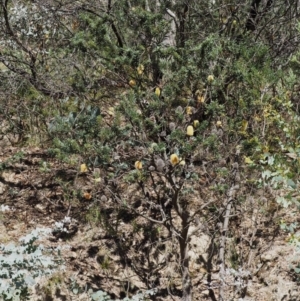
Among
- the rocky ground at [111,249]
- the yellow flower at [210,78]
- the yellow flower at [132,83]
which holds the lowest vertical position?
the rocky ground at [111,249]

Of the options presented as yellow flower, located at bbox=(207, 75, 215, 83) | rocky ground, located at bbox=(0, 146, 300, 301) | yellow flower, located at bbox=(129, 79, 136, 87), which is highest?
yellow flower, located at bbox=(129, 79, 136, 87)

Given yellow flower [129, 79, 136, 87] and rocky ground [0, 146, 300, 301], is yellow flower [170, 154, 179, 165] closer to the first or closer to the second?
yellow flower [129, 79, 136, 87]

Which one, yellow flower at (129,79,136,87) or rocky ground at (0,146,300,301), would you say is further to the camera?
rocky ground at (0,146,300,301)

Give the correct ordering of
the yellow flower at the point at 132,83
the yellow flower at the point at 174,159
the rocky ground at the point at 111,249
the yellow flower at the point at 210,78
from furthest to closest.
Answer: the rocky ground at the point at 111,249 < the yellow flower at the point at 132,83 < the yellow flower at the point at 210,78 < the yellow flower at the point at 174,159

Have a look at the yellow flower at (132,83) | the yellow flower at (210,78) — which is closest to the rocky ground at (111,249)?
the yellow flower at (132,83)

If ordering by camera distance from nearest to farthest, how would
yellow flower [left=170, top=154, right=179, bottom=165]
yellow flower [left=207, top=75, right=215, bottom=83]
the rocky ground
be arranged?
yellow flower [left=170, top=154, right=179, bottom=165] < yellow flower [left=207, top=75, right=215, bottom=83] < the rocky ground

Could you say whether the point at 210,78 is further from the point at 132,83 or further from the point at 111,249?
the point at 111,249

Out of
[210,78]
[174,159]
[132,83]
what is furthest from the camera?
[132,83]

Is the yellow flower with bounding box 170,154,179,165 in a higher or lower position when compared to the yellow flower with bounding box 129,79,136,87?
lower

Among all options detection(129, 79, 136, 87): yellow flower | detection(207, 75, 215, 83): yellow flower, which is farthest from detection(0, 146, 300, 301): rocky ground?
detection(207, 75, 215, 83): yellow flower

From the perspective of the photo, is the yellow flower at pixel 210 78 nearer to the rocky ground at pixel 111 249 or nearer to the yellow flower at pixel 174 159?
the yellow flower at pixel 174 159

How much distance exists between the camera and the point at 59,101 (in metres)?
4.25

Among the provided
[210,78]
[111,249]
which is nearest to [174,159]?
[210,78]

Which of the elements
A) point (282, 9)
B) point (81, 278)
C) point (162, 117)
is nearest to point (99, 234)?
point (81, 278)
